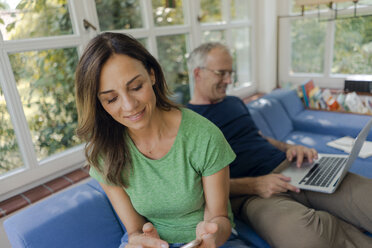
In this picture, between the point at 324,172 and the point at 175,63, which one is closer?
the point at 324,172

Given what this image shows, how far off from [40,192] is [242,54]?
247 cm

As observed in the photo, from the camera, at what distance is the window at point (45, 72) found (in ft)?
4.71

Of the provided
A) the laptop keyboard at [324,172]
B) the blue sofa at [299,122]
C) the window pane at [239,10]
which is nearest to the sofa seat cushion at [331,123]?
the blue sofa at [299,122]

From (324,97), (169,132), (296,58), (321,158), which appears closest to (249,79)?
(296,58)

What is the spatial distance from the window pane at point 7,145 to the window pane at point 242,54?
7.33ft

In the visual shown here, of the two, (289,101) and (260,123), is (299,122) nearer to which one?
(289,101)

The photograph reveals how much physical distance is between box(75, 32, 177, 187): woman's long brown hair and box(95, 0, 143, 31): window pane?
1.00 metres

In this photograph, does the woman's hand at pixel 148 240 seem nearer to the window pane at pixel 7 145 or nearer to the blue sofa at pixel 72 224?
the blue sofa at pixel 72 224

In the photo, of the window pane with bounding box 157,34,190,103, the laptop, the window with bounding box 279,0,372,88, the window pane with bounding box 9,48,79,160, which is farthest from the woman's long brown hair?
the window with bounding box 279,0,372,88

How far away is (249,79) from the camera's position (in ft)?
10.8

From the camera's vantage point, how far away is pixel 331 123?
242 centimetres

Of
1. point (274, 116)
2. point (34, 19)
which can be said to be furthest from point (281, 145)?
point (34, 19)

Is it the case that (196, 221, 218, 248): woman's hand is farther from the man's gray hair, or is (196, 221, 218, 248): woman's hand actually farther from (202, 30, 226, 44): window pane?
(202, 30, 226, 44): window pane

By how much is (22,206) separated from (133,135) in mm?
787
